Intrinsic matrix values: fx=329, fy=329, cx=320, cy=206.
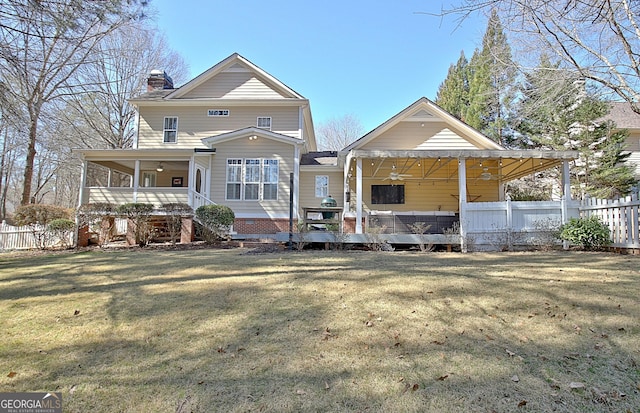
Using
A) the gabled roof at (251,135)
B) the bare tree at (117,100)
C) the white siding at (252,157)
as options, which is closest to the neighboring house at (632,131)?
the gabled roof at (251,135)

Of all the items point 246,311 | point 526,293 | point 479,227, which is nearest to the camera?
point 246,311

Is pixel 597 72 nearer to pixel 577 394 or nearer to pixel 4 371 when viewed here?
pixel 577 394

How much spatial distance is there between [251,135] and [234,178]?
2.03 m

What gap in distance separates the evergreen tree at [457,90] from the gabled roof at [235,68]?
51.6ft

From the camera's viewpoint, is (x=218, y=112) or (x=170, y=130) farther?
(x=170, y=130)

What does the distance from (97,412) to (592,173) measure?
2149 centimetres

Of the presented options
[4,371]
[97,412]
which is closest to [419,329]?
[97,412]

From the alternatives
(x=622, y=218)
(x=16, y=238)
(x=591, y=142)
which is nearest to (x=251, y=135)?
(x=16, y=238)

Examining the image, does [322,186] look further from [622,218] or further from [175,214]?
[622,218]

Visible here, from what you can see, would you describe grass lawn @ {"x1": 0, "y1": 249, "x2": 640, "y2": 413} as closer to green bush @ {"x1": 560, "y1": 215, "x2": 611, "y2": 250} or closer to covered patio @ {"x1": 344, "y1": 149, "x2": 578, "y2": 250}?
green bush @ {"x1": 560, "y1": 215, "x2": 611, "y2": 250}

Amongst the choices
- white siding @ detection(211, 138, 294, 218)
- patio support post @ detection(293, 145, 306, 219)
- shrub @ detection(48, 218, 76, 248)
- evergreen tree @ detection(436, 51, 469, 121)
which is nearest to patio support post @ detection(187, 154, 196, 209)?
white siding @ detection(211, 138, 294, 218)

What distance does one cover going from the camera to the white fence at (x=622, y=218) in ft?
24.3

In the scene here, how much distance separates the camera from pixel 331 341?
3244 millimetres

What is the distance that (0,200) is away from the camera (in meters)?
27.8
